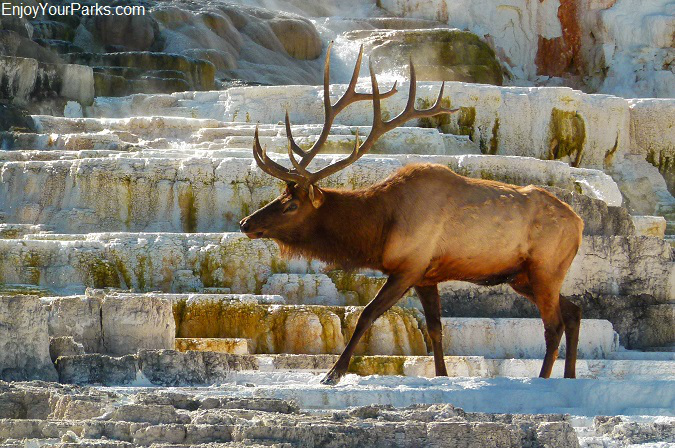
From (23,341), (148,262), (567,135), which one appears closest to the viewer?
Result: (23,341)

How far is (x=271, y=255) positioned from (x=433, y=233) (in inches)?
134

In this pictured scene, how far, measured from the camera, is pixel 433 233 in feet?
29.8

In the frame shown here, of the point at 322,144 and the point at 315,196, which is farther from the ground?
the point at 322,144

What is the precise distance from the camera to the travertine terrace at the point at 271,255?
5910 millimetres

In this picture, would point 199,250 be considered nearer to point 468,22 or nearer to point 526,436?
point 526,436

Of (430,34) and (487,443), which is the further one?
(430,34)

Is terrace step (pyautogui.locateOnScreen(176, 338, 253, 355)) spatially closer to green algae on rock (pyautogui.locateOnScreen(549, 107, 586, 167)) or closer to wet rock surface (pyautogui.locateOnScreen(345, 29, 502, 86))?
green algae on rock (pyautogui.locateOnScreen(549, 107, 586, 167))

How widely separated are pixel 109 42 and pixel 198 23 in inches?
88.0

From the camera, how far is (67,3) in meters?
28.1

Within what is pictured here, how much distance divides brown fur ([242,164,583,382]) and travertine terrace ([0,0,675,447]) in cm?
73

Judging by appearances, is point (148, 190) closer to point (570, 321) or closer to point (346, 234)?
point (346, 234)

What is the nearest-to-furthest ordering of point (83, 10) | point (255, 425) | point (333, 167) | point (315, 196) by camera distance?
point (255, 425) < point (315, 196) < point (333, 167) < point (83, 10)

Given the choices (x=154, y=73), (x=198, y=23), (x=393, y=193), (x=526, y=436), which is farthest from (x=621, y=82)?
(x=526, y=436)

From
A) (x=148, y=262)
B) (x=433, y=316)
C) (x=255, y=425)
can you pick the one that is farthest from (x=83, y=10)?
(x=255, y=425)
